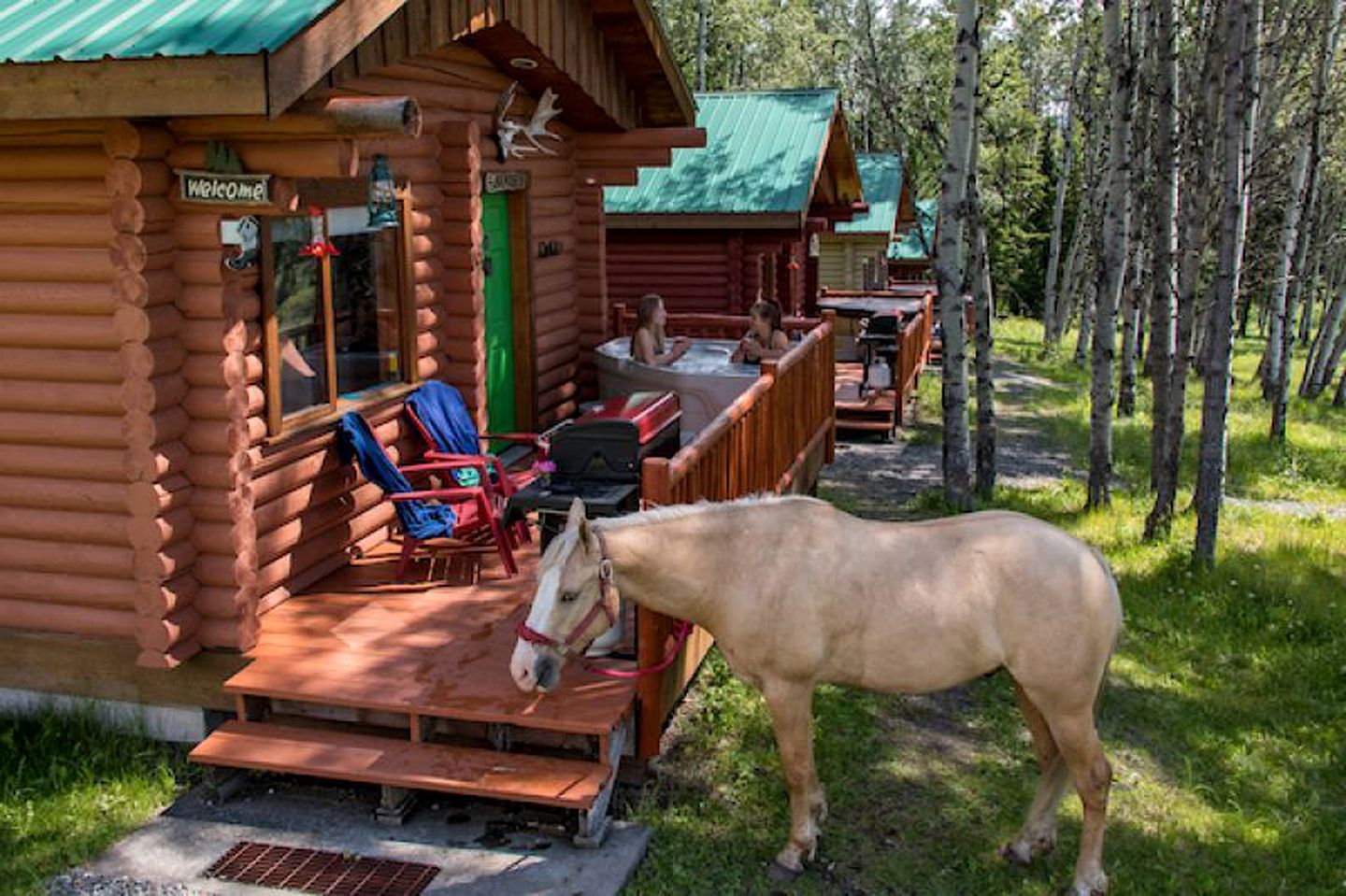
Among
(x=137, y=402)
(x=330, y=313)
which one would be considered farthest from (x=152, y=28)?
(x=330, y=313)

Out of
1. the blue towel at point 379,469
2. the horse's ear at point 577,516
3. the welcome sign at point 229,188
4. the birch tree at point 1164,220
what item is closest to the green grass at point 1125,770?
the horse's ear at point 577,516

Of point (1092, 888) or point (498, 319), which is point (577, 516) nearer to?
point (1092, 888)

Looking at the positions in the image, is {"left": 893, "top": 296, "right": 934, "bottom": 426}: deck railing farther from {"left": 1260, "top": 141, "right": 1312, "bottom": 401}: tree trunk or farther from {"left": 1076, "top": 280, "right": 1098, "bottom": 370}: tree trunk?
{"left": 1076, "top": 280, "right": 1098, "bottom": 370}: tree trunk

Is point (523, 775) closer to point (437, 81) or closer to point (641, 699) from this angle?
point (641, 699)

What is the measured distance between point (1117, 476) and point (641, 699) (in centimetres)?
1145

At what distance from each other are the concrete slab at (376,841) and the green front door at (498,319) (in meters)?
4.70

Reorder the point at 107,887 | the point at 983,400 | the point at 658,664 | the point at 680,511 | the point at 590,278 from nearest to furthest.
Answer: the point at 107,887, the point at 680,511, the point at 658,664, the point at 590,278, the point at 983,400

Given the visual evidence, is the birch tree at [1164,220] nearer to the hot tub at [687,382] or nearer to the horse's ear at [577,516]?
the hot tub at [687,382]

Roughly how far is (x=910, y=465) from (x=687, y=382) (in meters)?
4.98

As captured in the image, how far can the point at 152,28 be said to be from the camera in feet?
20.2

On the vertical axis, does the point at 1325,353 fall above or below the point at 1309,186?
below

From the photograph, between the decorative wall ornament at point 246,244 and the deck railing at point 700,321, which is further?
the deck railing at point 700,321

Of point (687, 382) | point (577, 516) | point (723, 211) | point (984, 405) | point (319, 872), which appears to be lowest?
point (319, 872)

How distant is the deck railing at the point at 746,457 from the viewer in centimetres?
661
